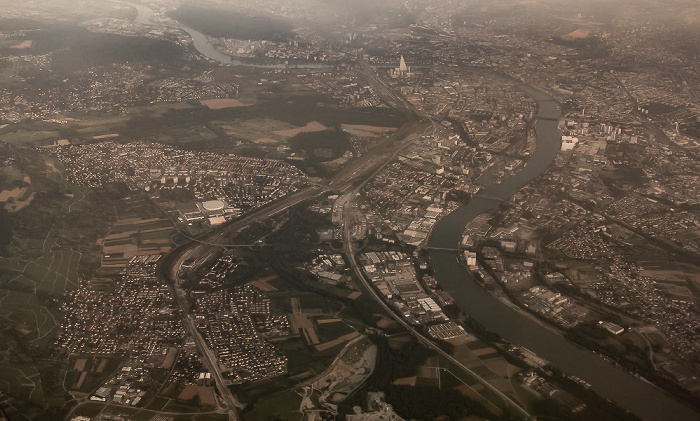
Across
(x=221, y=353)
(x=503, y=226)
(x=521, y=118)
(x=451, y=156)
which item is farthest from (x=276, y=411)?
(x=521, y=118)

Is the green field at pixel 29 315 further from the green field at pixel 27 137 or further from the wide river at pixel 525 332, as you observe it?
the green field at pixel 27 137

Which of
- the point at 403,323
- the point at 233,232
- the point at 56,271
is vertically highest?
the point at 403,323

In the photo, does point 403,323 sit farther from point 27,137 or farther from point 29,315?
point 27,137

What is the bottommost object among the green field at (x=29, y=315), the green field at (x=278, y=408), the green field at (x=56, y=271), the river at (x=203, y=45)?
the green field at (x=29, y=315)

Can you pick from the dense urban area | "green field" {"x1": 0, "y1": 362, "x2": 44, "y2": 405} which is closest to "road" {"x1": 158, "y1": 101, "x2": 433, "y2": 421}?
the dense urban area

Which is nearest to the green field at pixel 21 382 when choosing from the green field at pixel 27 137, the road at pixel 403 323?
the road at pixel 403 323

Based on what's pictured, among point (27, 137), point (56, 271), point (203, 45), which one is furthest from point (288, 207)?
point (203, 45)

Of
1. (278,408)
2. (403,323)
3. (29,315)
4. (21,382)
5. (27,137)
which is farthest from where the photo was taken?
(27,137)

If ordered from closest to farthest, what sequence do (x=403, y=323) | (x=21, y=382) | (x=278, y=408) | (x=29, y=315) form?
(x=278, y=408), (x=21, y=382), (x=403, y=323), (x=29, y=315)
